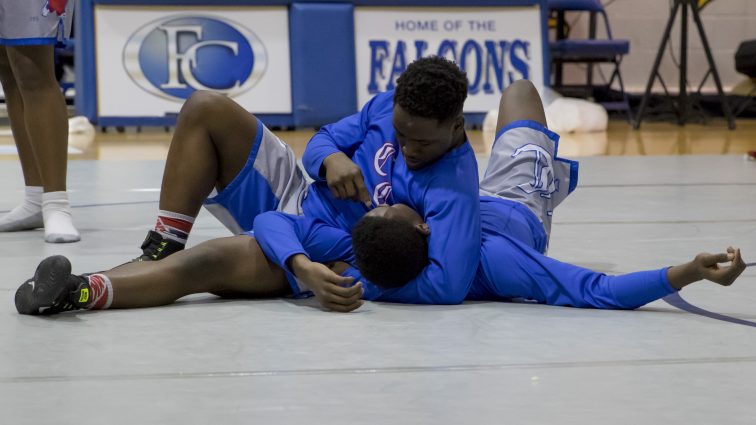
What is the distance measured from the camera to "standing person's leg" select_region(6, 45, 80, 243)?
3059 mm

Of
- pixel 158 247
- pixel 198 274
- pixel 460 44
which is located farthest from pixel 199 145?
pixel 460 44

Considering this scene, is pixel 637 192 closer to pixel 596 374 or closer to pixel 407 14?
pixel 596 374

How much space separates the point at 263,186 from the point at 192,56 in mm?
4827

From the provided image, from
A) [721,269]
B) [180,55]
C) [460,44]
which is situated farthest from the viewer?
[460,44]

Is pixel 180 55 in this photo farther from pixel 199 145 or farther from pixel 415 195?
pixel 415 195

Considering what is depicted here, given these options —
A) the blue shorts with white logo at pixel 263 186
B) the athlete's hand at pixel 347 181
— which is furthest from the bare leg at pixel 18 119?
the athlete's hand at pixel 347 181

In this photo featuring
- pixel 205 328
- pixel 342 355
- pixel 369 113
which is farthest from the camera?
pixel 369 113

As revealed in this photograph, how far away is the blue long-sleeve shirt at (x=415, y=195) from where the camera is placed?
2139 millimetres

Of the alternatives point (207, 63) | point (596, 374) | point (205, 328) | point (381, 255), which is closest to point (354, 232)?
point (381, 255)

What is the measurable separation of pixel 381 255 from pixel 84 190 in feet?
8.11

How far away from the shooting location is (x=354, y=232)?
2.08 m

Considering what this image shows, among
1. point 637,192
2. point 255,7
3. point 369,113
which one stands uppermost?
point 255,7

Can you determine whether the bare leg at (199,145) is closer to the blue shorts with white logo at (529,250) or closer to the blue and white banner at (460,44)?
the blue shorts with white logo at (529,250)

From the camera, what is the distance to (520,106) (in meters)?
2.72
